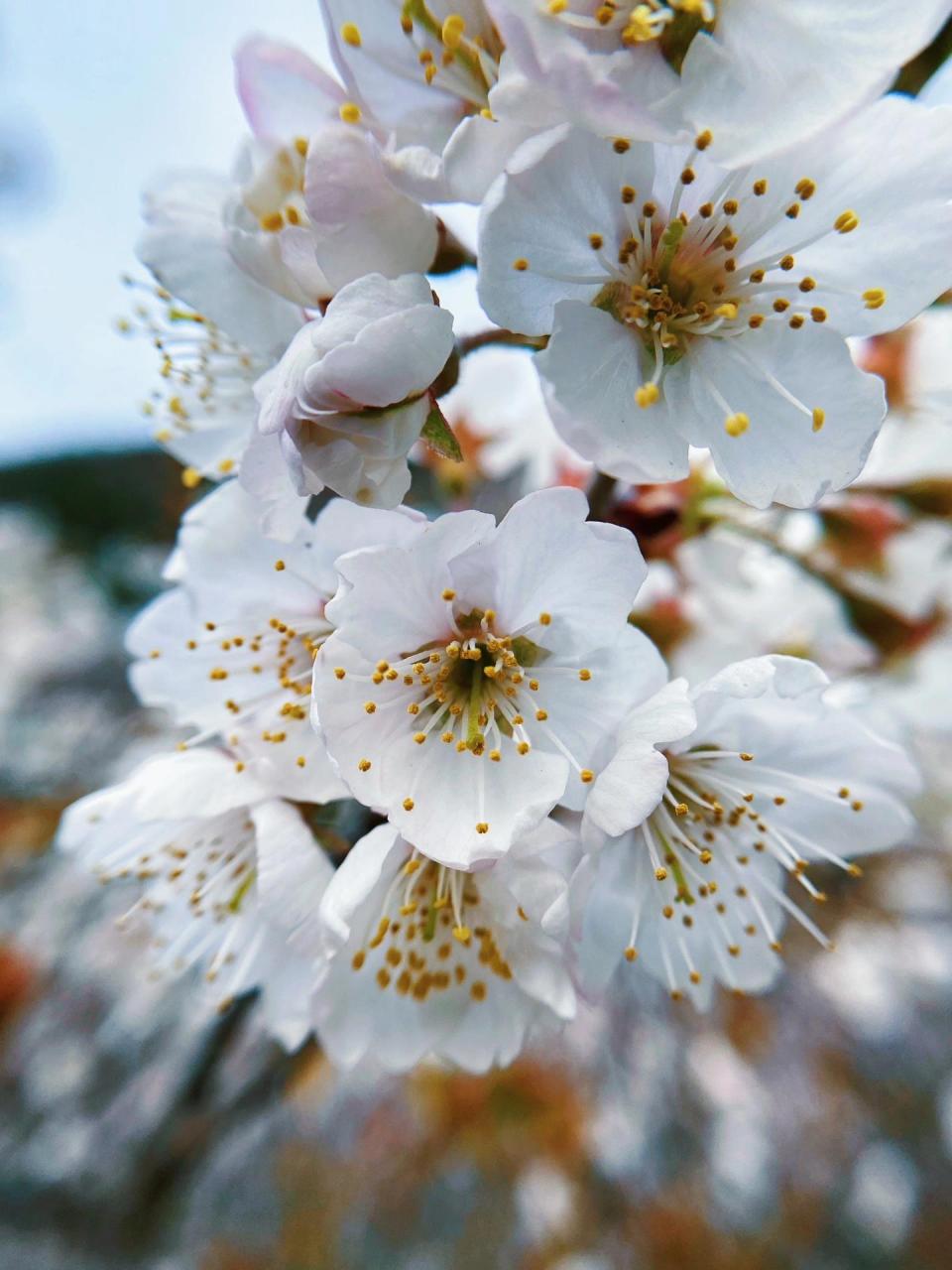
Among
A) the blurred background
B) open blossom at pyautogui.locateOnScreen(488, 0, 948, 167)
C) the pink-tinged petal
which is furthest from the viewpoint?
the blurred background

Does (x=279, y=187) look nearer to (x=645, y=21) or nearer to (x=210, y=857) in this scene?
(x=645, y=21)

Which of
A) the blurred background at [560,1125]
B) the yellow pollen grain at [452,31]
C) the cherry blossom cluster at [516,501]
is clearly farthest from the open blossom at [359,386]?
the blurred background at [560,1125]

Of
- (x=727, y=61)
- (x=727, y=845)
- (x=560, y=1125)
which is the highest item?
(x=727, y=61)

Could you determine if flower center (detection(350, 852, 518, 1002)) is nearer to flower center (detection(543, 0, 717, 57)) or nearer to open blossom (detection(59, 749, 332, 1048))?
open blossom (detection(59, 749, 332, 1048))

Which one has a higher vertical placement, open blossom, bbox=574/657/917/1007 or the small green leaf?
the small green leaf

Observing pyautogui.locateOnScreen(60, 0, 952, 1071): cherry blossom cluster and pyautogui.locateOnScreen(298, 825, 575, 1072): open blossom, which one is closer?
pyautogui.locateOnScreen(60, 0, 952, 1071): cherry blossom cluster

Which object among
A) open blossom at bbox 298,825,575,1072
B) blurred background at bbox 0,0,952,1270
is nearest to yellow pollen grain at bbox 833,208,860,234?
open blossom at bbox 298,825,575,1072

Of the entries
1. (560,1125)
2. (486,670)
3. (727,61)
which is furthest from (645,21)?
(560,1125)

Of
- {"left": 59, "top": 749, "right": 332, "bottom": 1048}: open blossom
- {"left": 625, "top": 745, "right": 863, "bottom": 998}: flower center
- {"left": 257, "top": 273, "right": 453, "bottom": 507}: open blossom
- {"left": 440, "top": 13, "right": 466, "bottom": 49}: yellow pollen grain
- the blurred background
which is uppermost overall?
{"left": 440, "top": 13, "right": 466, "bottom": 49}: yellow pollen grain

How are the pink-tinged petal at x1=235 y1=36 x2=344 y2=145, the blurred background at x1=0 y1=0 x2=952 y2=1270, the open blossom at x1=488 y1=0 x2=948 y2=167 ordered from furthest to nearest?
the blurred background at x1=0 y1=0 x2=952 y2=1270
the pink-tinged petal at x1=235 y1=36 x2=344 y2=145
the open blossom at x1=488 y1=0 x2=948 y2=167
